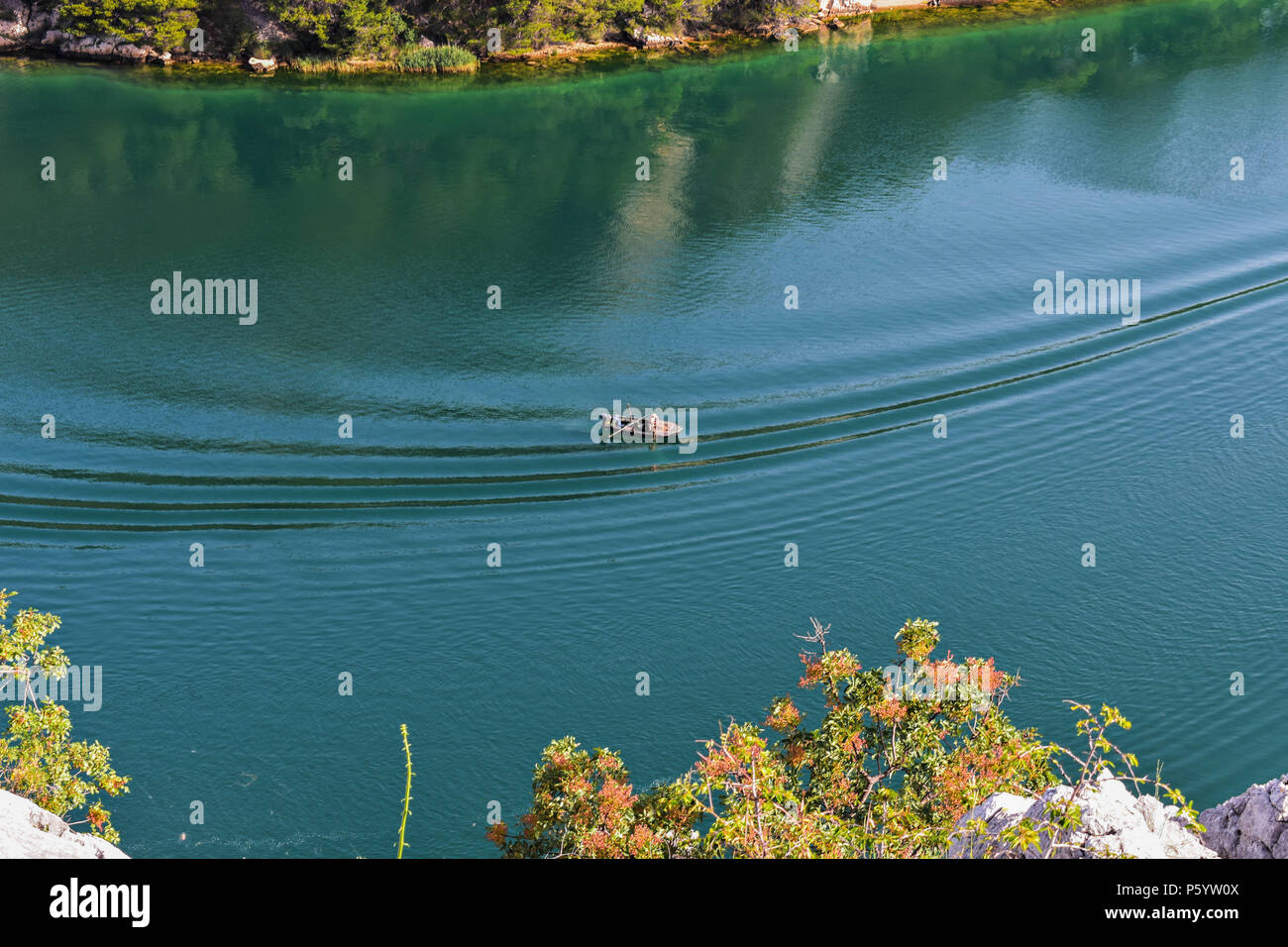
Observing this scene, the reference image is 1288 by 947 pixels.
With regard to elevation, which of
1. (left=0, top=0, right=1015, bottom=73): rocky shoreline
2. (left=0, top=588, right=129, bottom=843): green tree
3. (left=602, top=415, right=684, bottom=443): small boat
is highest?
(left=0, top=0, right=1015, bottom=73): rocky shoreline

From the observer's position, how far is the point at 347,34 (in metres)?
52.5

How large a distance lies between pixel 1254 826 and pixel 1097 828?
3.31 m

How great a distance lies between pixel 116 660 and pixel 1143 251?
93.6ft

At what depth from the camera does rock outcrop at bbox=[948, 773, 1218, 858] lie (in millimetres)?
11516

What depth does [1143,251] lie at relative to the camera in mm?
35688

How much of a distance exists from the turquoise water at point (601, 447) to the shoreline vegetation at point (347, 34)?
8228 millimetres

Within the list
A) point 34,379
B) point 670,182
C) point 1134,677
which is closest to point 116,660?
point 34,379

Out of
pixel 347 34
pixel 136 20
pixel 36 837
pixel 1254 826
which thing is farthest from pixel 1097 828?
pixel 136 20

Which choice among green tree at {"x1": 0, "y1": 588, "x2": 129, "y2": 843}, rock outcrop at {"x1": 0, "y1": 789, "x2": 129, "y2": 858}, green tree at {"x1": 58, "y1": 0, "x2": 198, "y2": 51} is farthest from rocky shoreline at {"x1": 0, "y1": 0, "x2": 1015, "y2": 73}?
rock outcrop at {"x1": 0, "y1": 789, "x2": 129, "y2": 858}

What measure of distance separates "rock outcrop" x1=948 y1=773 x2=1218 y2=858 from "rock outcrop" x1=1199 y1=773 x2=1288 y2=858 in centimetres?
67

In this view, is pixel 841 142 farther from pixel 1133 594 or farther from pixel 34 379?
pixel 34 379

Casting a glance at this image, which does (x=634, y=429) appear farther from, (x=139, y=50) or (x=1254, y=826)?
(x=139, y=50)

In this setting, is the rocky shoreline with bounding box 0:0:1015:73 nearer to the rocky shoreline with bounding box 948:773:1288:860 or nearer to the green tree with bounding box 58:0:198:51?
the green tree with bounding box 58:0:198:51

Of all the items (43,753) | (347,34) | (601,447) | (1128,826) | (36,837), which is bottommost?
(43,753)
